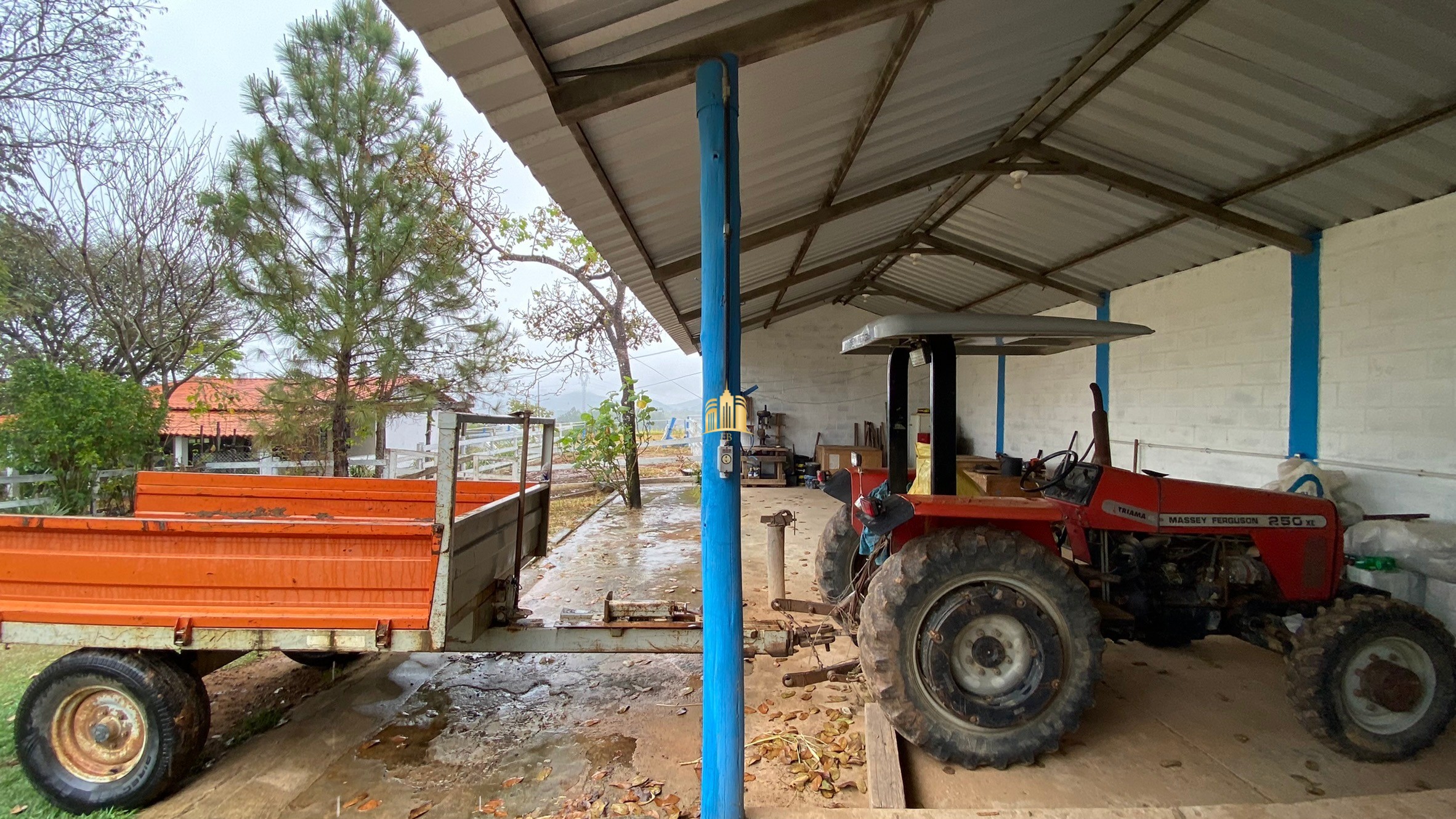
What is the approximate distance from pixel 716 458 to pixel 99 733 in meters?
2.77

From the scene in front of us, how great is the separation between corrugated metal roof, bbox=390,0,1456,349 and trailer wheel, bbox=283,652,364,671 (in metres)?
3.09

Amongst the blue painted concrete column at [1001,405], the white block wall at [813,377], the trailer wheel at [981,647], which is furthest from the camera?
the white block wall at [813,377]

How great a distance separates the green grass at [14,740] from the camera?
251 centimetres

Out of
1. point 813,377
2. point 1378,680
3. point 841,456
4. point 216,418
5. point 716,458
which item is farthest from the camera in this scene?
point 813,377

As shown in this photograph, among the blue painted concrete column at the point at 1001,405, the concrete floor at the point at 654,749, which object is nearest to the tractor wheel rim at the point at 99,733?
the concrete floor at the point at 654,749

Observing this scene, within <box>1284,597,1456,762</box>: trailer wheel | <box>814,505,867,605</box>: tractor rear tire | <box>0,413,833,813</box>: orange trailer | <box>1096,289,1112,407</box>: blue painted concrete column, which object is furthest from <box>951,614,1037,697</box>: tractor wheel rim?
<box>1096,289,1112,407</box>: blue painted concrete column

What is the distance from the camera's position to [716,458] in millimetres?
2262

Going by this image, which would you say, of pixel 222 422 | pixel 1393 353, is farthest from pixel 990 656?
pixel 222 422

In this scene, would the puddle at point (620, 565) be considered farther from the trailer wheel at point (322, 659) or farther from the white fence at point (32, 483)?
the white fence at point (32, 483)

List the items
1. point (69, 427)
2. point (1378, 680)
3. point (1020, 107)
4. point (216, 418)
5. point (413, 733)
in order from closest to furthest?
1. point (1378, 680)
2. point (413, 733)
3. point (1020, 107)
4. point (69, 427)
5. point (216, 418)

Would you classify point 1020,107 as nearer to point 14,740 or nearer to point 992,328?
point 992,328

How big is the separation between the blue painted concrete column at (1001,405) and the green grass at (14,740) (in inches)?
459

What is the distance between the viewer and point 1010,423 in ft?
36.7

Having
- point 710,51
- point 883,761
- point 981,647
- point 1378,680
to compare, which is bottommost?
point 883,761
